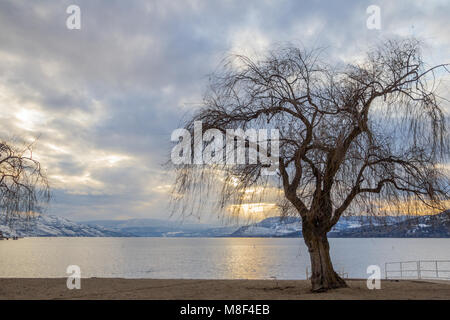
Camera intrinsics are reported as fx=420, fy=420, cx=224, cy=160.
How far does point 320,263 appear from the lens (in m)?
14.8

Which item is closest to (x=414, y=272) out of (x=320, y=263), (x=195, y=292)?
(x=320, y=263)

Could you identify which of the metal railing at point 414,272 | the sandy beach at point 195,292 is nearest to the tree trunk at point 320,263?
the sandy beach at point 195,292

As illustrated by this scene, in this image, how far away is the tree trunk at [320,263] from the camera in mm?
14711

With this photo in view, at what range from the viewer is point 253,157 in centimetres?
1345

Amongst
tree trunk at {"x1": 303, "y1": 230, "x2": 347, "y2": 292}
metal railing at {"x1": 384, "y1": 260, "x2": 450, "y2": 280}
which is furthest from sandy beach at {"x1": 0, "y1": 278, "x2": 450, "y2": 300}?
metal railing at {"x1": 384, "y1": 260, "x2": 450, "y2": 280}

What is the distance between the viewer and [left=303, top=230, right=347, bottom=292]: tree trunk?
14711mm

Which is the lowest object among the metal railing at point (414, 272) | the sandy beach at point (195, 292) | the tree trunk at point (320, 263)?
the metal railing at point (414, 272)

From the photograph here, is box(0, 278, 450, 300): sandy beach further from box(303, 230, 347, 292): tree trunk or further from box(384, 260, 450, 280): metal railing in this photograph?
box(384, 260, 450, 280): metal railing

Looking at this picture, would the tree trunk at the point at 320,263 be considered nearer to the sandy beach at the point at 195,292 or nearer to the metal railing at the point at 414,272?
the sandy beach at the point at 195,292

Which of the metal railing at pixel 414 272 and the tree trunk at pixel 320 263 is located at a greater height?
the tree trunk at pixel 320 263

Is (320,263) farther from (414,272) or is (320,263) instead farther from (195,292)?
(414,272)

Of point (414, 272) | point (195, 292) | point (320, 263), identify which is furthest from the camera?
point (414, 272)

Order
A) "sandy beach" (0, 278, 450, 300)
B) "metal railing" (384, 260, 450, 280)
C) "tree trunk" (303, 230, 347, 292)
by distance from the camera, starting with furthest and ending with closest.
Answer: "metal railing" (384, 260, 450, 280) < "tree trunk" (303, 230, 347, 292) < "sandy beach" (0, 278, 450, 300)
